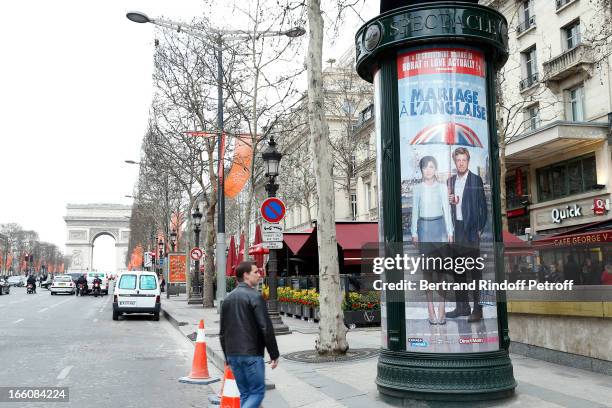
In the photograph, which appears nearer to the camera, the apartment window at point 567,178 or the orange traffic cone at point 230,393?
the orange traffic cone at point 230,393

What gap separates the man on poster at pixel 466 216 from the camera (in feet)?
22.0

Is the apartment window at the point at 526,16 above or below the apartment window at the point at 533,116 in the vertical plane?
above

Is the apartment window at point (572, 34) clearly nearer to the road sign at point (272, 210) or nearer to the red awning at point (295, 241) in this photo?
the red awning at point (295, 241)

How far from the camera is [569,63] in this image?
26.7 meters

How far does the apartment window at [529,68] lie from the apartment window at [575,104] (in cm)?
211

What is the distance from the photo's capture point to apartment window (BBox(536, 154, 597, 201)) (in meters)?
26.6

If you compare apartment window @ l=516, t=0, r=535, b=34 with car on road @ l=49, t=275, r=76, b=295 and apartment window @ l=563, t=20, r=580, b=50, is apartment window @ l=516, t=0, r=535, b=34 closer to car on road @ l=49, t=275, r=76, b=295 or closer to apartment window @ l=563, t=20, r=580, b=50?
apartment window @ l=563, t=20, r=580, b=50

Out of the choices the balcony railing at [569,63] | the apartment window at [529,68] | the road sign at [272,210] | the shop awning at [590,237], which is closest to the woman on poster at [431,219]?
the shop awning at [590,237]

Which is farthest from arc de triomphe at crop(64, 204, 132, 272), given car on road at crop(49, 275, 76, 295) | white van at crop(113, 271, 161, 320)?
white van at crop(113, 271, 161, 320)

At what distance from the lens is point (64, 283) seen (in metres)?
50.6

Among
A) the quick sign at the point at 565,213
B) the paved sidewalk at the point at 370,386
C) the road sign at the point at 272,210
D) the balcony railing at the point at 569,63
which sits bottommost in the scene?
the paved sidewalk at the point at 370,386

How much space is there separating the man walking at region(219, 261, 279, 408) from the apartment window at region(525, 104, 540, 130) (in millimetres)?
26918

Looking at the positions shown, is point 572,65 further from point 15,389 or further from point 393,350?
point 15,389

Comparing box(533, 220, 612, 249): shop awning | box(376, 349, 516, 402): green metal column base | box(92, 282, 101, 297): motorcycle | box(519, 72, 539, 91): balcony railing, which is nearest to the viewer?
box(376, 349, 516, 402): green metal column base
